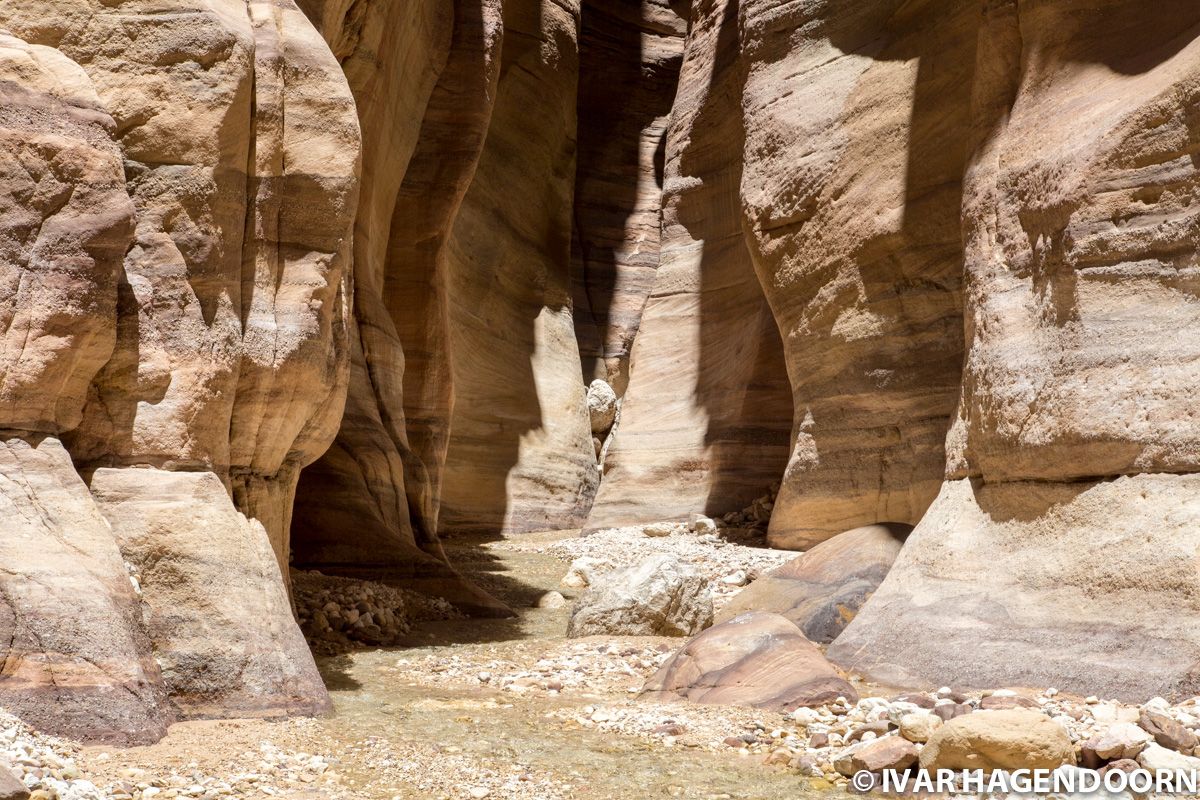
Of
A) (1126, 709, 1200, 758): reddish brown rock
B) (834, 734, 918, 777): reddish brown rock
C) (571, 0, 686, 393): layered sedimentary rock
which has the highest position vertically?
(571, 0, 686, 393): layered sedimentary rock

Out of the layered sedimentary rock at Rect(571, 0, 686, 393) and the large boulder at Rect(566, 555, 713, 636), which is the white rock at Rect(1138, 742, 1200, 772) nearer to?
the large boulder at Rect(566, 555, 713, 636)

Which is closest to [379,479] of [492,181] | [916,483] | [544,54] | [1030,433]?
[916,483]

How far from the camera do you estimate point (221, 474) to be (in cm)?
Answer: 558

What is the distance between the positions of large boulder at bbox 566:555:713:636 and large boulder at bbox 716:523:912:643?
0.42 metres

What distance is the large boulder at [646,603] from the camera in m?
7.76

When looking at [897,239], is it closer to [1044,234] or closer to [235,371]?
[1044,234]

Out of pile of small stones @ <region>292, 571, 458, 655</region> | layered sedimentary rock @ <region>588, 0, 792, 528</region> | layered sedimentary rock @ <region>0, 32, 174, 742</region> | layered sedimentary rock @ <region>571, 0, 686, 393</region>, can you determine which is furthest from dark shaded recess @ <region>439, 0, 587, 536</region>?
layered sedimentary rock @ <region>0, 32, 174, 742</region>

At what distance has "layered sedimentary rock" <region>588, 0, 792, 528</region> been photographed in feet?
45.0

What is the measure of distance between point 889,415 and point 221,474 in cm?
623

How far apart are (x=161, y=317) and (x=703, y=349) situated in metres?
10.6

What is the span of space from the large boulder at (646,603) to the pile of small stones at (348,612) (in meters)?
1.33

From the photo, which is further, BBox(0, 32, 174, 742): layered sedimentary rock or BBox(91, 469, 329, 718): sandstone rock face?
BBox(91, 469, 329, 718): sandstone rock face

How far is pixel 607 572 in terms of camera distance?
8.30 meters

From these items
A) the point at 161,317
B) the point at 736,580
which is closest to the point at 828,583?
the point at 736,580
